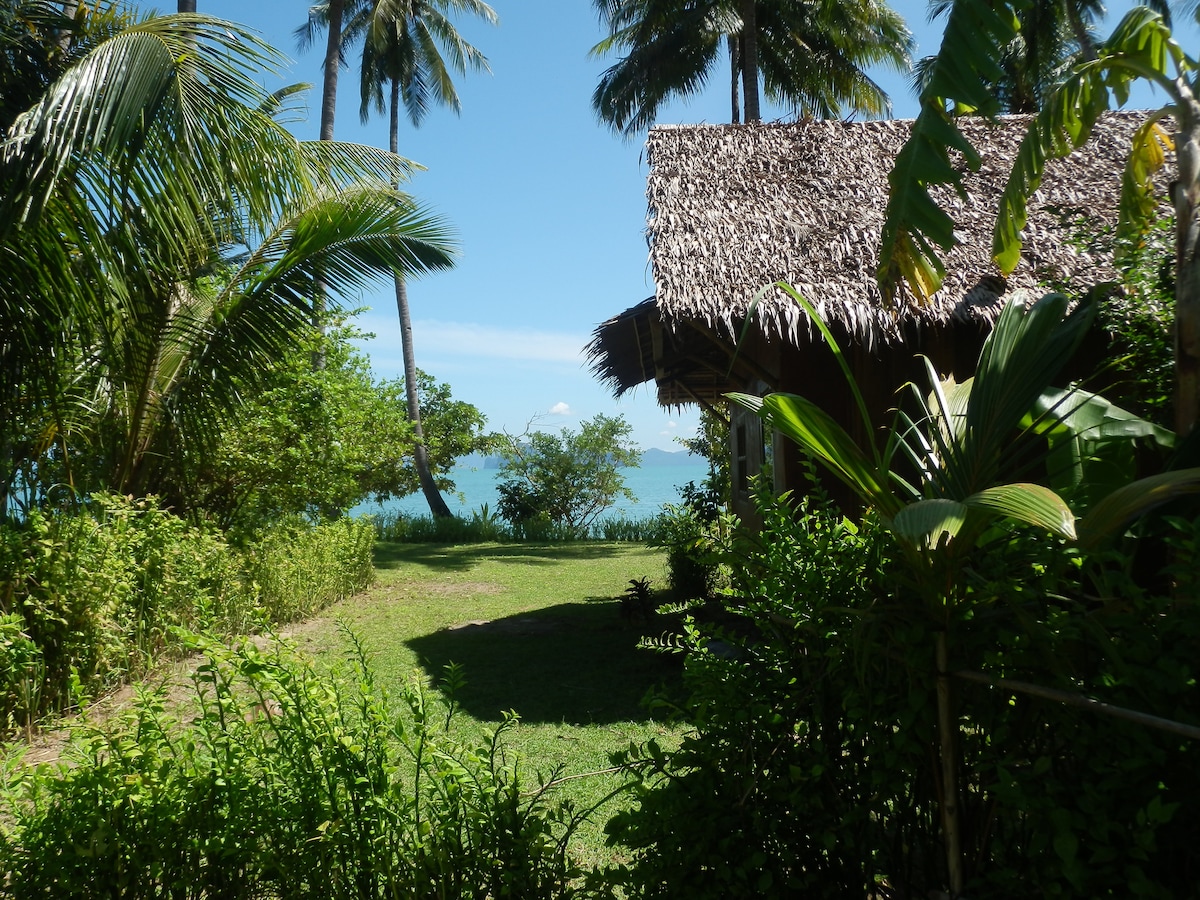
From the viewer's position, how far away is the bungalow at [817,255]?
21.6 feet

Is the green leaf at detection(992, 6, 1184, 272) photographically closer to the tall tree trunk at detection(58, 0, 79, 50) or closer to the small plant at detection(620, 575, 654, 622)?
the tall tree trunk at detection(58, 0, 79, 50)

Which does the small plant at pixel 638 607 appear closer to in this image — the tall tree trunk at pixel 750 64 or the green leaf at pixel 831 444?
the green leaf at pixel 831 444

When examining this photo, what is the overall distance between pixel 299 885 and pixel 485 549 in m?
16.2

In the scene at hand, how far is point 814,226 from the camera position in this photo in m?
7.39

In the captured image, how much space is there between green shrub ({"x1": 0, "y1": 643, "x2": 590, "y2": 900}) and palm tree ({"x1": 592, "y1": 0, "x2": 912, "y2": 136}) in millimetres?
18711

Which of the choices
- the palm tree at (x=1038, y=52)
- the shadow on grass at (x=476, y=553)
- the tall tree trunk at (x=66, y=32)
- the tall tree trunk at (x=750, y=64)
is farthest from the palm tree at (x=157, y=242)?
the palm tree at (x=1038, y=52)

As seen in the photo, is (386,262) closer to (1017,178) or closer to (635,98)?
(1017,178)

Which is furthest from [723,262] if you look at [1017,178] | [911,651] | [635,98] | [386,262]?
[635,98]

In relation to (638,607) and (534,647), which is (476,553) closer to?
(638,607)

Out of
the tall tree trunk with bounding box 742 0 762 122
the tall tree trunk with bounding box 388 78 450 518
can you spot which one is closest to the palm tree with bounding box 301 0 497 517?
the tall tree trunk with bounding box 388 78 450 518

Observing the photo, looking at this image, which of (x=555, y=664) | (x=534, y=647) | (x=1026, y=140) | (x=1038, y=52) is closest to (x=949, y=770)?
(x=1026, y=140)

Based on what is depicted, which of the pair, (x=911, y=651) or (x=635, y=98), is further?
(x=635, y=98)

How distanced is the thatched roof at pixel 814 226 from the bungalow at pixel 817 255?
0.05 ft

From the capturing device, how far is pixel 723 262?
6953 millimetres
